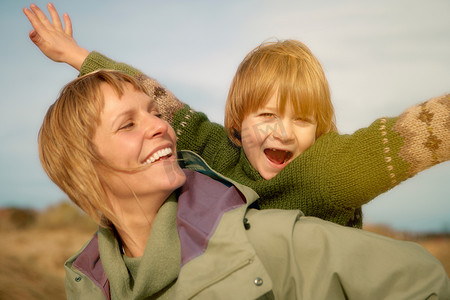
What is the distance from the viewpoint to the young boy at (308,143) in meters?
1.78

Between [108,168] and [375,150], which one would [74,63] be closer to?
[108,168]

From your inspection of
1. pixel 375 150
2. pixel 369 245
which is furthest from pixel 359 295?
pixel 375 150

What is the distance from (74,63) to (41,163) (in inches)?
32.7

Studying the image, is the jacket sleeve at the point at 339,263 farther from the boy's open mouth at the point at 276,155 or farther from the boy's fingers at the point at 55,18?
the boy's fingers at the point at 55,18

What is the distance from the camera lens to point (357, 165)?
1.84 meters

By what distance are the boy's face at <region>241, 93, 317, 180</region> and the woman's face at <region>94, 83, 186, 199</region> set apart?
0.39m

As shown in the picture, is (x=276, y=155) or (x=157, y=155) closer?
(x=157, y=155)

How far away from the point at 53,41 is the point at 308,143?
1586 mm

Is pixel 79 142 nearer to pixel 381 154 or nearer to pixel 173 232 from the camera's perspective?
pixel 173 232

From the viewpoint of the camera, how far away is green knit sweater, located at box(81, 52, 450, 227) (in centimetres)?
174

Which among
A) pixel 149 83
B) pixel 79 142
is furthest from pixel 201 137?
pixel 79 142

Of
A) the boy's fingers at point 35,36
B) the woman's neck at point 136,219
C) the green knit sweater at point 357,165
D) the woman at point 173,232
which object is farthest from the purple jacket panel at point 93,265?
the boy's fingers at point 35,36

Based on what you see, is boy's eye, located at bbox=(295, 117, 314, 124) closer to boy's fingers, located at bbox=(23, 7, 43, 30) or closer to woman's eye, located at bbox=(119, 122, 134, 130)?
woman's eye, located at bbox=(119, 122, 134, 130)

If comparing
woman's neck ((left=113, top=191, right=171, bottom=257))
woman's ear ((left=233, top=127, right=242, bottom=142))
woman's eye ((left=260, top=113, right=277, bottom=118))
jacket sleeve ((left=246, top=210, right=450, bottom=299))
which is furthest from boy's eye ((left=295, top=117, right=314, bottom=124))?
woman's neck ((left=113, top=191, right=171, bottom=257))
